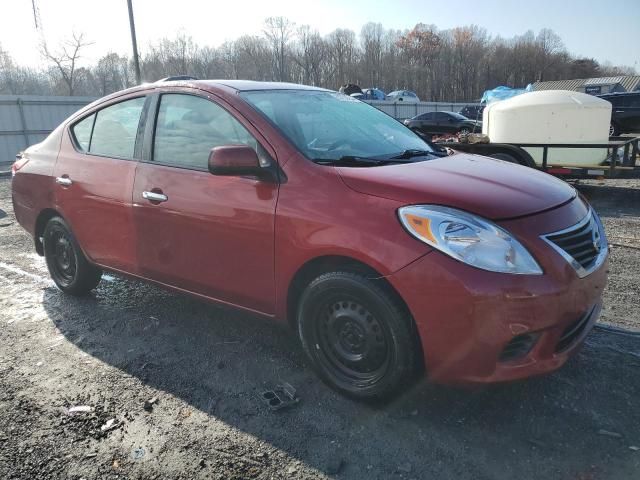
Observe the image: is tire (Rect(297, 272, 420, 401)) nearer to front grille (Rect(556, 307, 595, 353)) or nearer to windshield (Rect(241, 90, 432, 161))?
front grille (Rect(556, 307, 595, 353))

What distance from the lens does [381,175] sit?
106 inches

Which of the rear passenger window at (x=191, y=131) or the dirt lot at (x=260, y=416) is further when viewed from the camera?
the rear passenger window at (x=191, y=131)

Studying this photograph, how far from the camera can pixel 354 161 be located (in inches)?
117

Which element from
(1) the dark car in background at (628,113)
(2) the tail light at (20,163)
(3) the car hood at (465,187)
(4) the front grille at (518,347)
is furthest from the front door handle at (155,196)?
(1) the dark car in background at (628,113)

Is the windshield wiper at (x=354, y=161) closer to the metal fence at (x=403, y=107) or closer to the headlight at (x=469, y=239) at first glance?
the headlight at (x=469, y=239)

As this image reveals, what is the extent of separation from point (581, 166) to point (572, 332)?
6782 millimetres

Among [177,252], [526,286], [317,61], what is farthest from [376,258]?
[317,61]

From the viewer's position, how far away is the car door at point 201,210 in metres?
2.96

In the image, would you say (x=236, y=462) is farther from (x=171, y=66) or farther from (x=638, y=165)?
(x=171, y=66)

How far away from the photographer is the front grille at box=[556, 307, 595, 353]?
8.02 ft

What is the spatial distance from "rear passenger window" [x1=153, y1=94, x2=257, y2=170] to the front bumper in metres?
1.42

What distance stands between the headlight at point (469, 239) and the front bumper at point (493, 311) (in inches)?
1.5

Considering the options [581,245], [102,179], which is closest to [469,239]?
[581,245]

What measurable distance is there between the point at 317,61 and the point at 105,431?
89.2m
